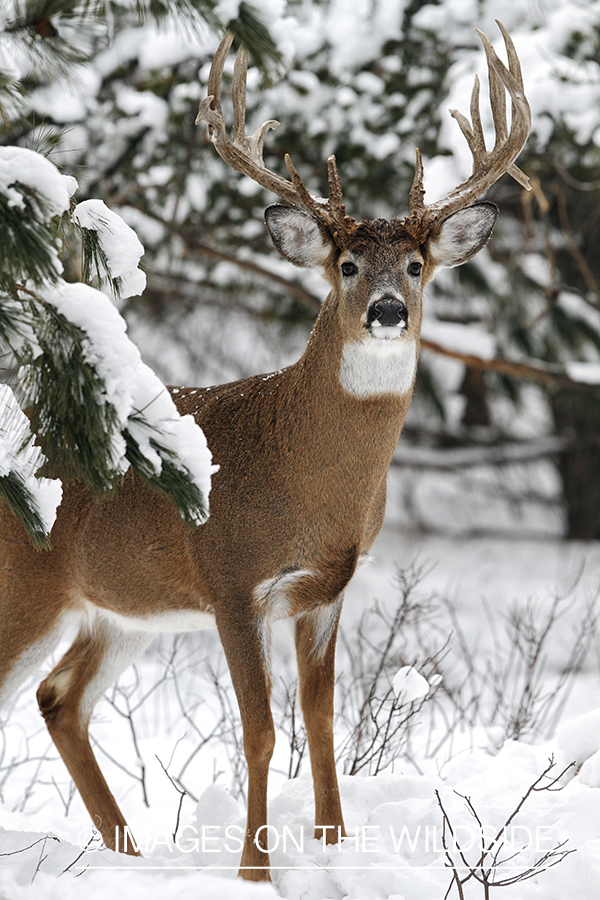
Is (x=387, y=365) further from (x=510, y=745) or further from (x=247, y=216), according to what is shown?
(x=247, y=216)

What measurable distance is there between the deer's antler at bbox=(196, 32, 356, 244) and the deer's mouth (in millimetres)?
413

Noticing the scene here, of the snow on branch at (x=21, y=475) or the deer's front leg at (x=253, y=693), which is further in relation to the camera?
the deer's front leg at (x=253, y=693)

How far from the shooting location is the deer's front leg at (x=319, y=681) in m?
3.29

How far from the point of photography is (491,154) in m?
3.45

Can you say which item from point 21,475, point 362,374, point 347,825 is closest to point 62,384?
point 21,475

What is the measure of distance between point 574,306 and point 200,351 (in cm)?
472

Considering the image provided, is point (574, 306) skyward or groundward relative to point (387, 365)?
skyward

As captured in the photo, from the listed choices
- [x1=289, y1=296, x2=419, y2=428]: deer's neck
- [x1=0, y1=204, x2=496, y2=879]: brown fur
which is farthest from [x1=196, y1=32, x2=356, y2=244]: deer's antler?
[x1=289, y1=296, x2=419, y2=428]: deer's neck

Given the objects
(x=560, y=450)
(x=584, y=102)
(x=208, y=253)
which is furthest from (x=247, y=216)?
(x=560, y=450)

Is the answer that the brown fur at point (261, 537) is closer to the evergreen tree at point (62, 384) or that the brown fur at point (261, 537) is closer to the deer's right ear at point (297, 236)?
the deer's right ear at point (297, 236)

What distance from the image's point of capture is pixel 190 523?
85.6 inches

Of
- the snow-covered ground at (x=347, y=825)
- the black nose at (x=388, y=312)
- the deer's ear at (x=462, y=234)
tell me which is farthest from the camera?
the deer's ear at (x=462, y=234)

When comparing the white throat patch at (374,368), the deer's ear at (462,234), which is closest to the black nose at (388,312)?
the white throat patch at (374,368)

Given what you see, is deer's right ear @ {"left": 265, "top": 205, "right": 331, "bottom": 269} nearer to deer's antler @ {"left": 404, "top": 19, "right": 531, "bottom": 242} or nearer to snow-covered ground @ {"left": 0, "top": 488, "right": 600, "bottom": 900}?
deer's antler @ {"left": 404, "top": 19, "right": 531, "bottom": 242}
